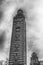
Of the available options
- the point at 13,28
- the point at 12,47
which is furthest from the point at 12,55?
the point at 13,28

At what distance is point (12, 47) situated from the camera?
223ft

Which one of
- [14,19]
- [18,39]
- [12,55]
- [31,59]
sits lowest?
[31,59]

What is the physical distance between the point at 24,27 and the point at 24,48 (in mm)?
13078

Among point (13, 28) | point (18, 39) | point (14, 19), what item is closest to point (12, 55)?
point (18, 39)

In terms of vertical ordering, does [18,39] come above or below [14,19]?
below

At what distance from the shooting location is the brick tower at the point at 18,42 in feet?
212

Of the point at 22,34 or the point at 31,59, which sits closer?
the point at 22,34

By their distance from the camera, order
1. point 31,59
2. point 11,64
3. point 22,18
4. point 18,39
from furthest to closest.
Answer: point 31,59 → point 22,18 → point 18,39 → point 11,64

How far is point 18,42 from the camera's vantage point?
2724 inches

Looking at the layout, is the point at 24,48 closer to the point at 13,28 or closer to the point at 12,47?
the point at 12,47

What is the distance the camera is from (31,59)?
90000mm

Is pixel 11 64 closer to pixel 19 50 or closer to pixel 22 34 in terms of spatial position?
pixel 19 50

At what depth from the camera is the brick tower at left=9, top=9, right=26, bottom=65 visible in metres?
64.8

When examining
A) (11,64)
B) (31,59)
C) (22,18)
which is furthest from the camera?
(31,59)
